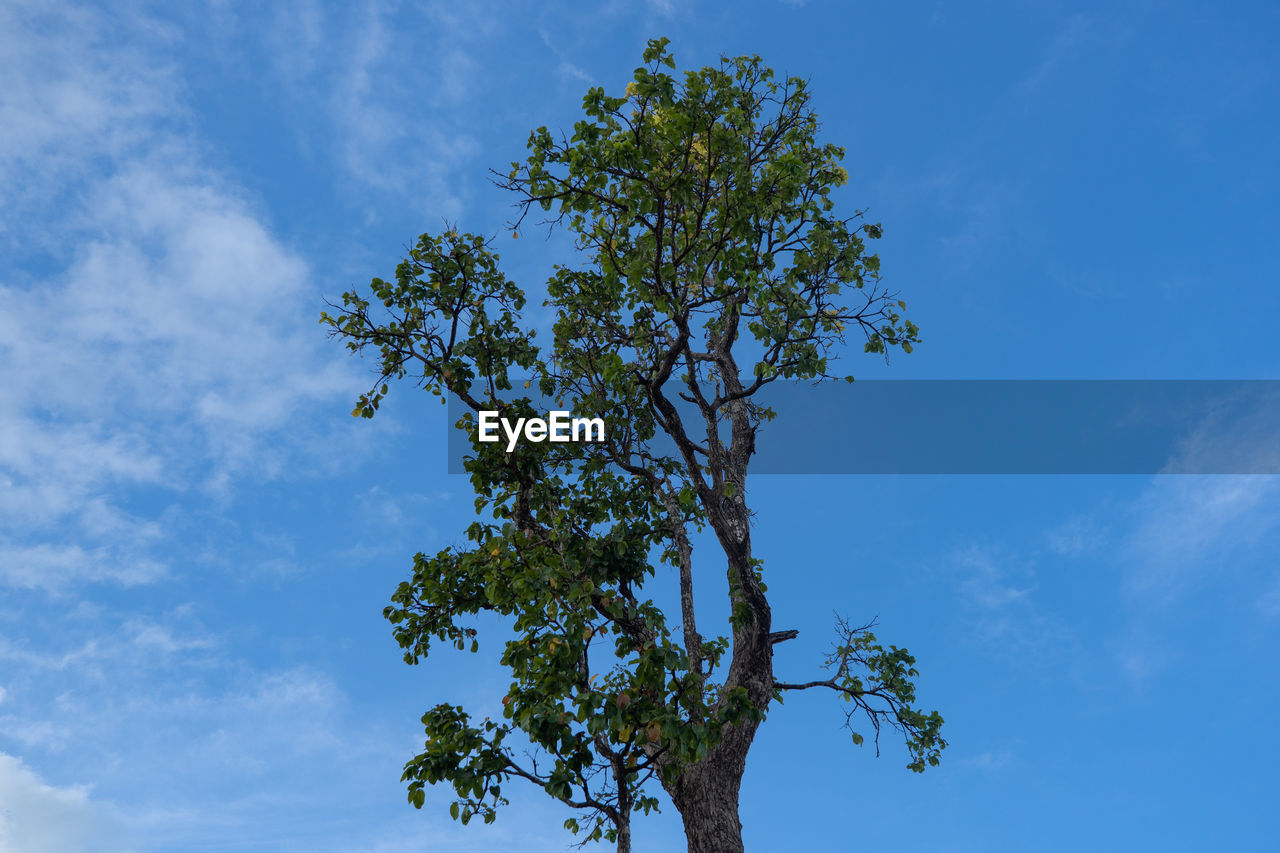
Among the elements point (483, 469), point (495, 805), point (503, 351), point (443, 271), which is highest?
point (443, 271)

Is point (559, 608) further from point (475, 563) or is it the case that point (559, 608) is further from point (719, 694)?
point (719, 694)

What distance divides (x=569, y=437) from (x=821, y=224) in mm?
4378

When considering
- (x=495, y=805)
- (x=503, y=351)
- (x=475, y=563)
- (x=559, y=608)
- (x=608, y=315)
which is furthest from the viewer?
(x=608, y=315)

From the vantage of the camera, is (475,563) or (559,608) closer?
(559,608)

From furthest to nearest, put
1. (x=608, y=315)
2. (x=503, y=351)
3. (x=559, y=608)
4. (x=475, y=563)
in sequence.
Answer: (x=608, y=315)
(x=503, y=351)
(x=475, y=563)
(x=559, y=608)

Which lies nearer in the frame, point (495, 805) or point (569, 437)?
point (495, 805)

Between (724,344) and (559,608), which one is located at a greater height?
(724,344)

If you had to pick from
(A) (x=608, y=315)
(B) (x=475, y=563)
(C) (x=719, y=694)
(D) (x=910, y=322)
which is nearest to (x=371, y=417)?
(B) (x=475, y=563)

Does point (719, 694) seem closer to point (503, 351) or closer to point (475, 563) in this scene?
point (475, 563)

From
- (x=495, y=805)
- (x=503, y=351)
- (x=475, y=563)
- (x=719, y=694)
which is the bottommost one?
(x=495, y=805)

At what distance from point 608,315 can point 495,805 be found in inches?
264

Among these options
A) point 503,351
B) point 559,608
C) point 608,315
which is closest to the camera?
point 559,608

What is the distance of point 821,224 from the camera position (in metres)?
11.7

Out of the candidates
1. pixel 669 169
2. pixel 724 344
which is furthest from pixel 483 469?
pixel 669 169
